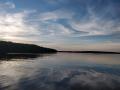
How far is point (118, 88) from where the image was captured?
1380 cm

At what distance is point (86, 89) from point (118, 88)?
2.89 m

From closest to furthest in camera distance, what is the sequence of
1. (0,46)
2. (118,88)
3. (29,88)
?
1. (29,88)
2. (118,88)
3. (0,46)

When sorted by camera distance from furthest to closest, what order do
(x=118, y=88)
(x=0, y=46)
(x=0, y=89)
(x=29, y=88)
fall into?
1. (x=0, y=46)
2. (x=118, y=88)
3. (x=29, y=88)
4. (x=0, y=89)

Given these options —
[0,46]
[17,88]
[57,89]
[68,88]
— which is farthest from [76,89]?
[0,46]

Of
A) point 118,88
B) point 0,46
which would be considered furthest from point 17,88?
point 0,46

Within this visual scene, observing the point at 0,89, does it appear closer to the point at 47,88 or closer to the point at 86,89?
the point at 47,88

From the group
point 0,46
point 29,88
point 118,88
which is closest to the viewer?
point 29,88

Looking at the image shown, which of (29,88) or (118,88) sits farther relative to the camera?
(118,88)

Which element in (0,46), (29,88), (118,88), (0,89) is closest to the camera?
(0,89)

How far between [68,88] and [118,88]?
427cm

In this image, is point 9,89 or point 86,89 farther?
point 86,89

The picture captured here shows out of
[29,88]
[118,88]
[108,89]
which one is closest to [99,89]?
[108,89]

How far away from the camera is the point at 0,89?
12.0 m

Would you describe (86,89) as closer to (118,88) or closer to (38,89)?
(118,88)
